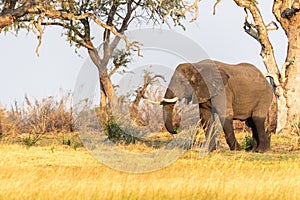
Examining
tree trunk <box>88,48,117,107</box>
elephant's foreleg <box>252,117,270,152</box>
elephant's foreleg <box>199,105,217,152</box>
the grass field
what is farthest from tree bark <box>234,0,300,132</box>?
the grass field

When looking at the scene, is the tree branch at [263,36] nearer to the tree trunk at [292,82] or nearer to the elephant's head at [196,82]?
the tree trunk at [292,82]

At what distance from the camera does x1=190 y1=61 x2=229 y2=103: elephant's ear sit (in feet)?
42.3

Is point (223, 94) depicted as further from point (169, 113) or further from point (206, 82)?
point (169, 113)

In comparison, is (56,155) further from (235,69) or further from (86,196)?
(86,196)

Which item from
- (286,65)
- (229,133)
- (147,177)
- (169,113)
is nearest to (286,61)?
(286,65)

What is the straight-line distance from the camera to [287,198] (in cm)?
668

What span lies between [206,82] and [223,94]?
43cm

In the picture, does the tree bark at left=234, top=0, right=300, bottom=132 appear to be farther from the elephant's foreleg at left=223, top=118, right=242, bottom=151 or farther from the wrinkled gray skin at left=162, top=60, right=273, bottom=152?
the elephant's foreleg at left=223, top=118, right=242, bottom=151

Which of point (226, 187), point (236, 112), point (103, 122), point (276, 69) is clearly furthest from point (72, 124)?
point (226, 187)

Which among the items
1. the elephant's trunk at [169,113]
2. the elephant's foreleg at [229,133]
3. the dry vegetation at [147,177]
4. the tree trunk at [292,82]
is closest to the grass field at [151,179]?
the dry vegetation at [147,177]

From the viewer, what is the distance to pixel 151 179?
786 cm

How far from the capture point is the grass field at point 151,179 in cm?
653

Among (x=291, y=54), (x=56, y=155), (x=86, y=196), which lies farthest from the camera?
(x=291, y=54)

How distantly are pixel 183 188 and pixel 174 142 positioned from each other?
7.14 meters
